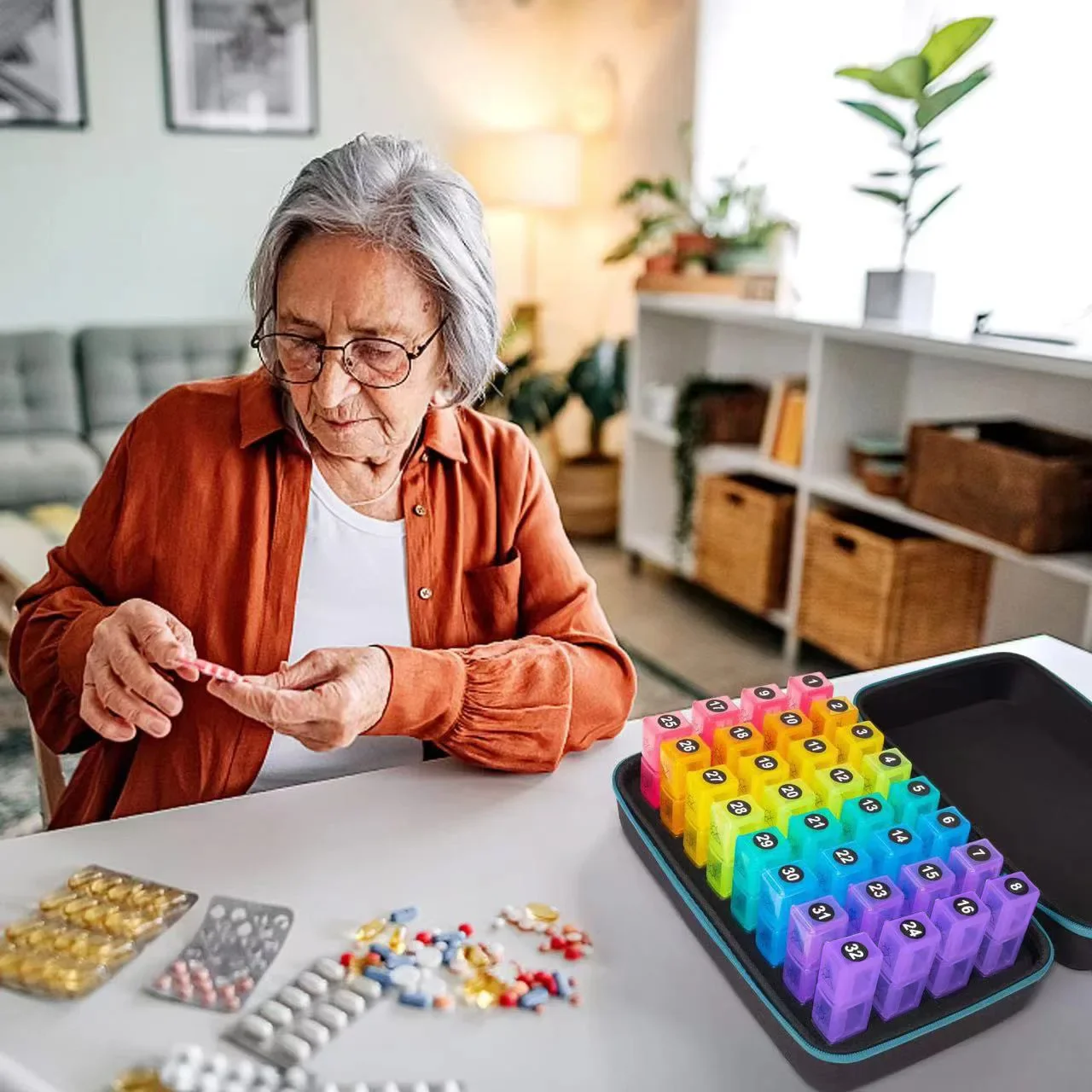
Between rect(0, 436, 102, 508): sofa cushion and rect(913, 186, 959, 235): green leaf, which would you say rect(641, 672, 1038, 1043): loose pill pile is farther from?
rect(0, 436, 102, 508): sofa cushion

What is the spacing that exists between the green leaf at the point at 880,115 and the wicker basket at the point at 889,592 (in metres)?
1.01

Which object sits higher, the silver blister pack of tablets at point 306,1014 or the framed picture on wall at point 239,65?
the framed picture on wall at point 239,65

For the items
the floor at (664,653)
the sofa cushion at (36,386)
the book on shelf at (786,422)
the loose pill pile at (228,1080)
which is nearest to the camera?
the loose pill pile at (228,1080)

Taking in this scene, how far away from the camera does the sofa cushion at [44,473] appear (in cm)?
355

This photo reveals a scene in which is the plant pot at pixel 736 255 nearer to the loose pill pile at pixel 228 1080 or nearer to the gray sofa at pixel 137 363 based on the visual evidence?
the gray sofa at pixel 137 363

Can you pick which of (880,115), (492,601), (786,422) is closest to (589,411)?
(786,422)

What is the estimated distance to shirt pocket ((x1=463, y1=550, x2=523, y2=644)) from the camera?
124cm

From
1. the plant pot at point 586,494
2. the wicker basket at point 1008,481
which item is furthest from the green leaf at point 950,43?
the plant pot at point 586,494

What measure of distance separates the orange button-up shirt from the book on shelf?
2132 millimetres

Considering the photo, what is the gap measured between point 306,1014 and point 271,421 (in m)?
0.64

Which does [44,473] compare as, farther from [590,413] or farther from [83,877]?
[83,877]

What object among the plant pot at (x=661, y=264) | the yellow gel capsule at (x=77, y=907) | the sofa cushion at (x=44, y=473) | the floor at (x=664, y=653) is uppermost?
the plant pot at (x=661, y=264)

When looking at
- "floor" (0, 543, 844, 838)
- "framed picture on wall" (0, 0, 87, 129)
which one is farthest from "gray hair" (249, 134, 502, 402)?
"framed picture on wall" (0, 0, 87, 129)

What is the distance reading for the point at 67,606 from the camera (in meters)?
1.15
